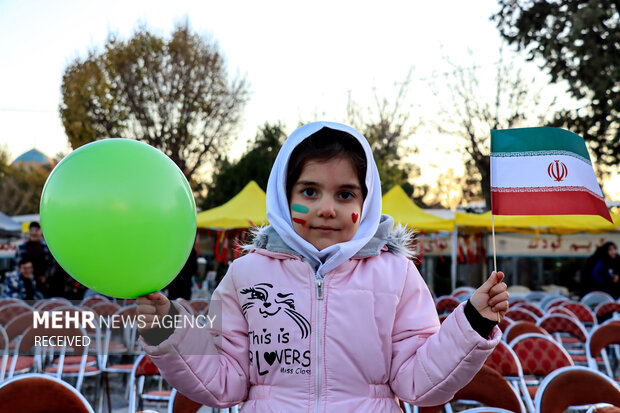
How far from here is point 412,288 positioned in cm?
159

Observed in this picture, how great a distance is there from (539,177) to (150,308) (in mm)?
1282

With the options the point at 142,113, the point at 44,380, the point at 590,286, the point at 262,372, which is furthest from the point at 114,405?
the point at 142,113

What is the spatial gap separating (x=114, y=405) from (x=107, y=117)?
608 inches

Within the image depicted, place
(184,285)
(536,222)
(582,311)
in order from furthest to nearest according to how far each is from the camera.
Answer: (536,222), (184,285), (582,311)

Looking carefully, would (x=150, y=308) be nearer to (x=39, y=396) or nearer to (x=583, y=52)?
(x=39, y=396)

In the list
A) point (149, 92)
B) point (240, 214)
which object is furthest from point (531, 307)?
point (149, 92)

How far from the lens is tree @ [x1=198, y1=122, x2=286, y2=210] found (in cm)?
2733

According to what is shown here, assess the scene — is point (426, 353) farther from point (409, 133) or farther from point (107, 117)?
point (409, 133)

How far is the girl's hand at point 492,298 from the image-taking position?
1.40 meters

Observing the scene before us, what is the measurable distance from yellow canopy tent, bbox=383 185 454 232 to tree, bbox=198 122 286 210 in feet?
50.2

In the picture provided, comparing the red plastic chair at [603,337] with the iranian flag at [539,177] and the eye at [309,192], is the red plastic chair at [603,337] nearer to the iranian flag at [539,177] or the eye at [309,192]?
the iranian flag at [539,177]

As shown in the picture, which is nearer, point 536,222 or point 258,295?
point 258,295

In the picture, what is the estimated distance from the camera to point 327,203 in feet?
5.21

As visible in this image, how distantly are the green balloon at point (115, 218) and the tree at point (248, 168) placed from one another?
25108 millimetres
